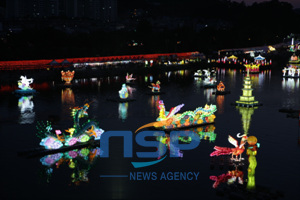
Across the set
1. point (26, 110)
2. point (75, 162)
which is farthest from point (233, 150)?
point (26, 110)

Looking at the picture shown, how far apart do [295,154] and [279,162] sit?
206 cm

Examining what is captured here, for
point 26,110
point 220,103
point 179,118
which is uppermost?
point 179,118

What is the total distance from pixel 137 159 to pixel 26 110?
18123mm

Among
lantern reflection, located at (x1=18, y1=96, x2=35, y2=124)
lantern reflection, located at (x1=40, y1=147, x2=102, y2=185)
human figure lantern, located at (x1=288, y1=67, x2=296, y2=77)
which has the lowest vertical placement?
lantern reflection, located at (x1=40, y1=147, x2=102, y2=185)

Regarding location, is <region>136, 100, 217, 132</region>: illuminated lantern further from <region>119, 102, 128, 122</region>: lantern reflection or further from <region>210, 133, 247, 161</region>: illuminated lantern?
<region>210, 133, 247, 161</region>: illuminated lantern

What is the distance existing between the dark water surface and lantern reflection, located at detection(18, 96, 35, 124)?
73mm

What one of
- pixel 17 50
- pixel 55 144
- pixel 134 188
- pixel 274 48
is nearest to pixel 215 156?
pixel 134 188

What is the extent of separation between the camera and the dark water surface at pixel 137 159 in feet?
65.4

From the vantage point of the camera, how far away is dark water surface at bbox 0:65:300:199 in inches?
785

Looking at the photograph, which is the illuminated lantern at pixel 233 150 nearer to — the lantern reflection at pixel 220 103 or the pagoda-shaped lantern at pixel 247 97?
the lantern reflection at pixel 220 103

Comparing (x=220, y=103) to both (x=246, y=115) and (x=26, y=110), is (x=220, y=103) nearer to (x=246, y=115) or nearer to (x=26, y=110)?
(x=246, y=115)

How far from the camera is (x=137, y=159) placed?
2442cm

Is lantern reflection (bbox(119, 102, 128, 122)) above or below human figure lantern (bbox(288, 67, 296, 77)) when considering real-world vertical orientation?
below

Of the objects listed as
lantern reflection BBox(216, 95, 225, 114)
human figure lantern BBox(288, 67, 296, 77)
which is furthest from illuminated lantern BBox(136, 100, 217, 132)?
human figure lantern BBox(288, 67, 296, 77)
